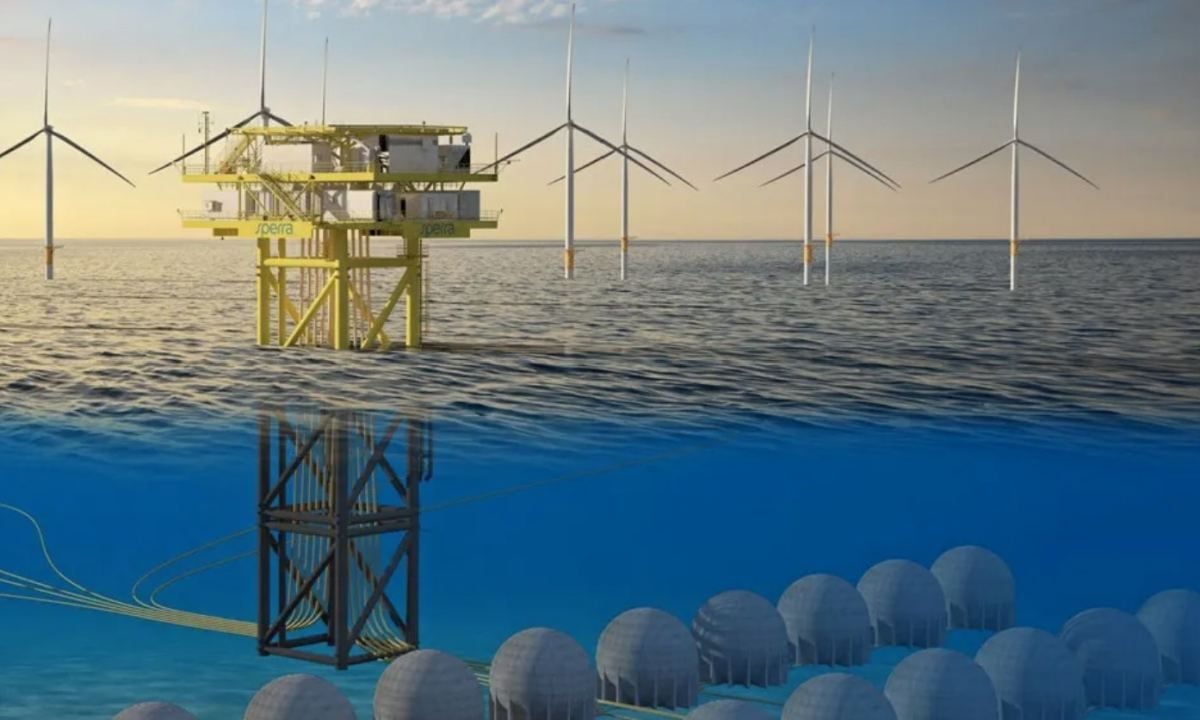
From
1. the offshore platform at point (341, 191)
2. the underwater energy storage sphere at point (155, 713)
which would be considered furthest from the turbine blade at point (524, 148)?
the underwater energy storage sphere at point (155, 713)

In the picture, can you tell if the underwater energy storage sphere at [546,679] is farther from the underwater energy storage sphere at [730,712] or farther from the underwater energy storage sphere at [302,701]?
the underwater energy storage sphere at [730,712]

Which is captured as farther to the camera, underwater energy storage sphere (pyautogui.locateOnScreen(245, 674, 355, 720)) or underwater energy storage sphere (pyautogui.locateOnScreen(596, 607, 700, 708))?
underwater energy storage sphere (pyautogui.locateOnScreen(596, 607, 700, 708))

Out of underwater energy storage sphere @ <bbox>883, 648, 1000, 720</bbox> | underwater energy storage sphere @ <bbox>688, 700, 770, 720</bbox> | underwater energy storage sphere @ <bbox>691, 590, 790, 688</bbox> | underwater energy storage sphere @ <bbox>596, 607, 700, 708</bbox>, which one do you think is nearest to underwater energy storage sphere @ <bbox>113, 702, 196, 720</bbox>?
underwater energy storage sphere @ <bbox>688, 700, 770, 720</bbox>

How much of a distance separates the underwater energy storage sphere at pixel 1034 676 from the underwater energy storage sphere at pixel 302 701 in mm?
16344

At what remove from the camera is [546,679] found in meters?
41.0

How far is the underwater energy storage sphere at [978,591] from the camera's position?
5516cm

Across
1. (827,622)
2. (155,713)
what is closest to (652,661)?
(827,622)

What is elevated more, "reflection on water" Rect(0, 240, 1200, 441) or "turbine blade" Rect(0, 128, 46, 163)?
"turbine blade" Rect(0, 128, 46, 163)

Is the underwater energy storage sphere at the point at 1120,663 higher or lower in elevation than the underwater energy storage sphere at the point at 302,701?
lower

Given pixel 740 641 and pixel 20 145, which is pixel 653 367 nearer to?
pixel 20 145

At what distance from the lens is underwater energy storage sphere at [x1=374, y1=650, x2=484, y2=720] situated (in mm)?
38938

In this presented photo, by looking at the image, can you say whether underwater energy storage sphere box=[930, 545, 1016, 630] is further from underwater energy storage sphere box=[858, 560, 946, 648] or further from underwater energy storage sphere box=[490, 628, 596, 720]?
underwater energy storage sphere box=[490, 628, 596, 720]

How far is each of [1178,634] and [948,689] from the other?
12.0 m

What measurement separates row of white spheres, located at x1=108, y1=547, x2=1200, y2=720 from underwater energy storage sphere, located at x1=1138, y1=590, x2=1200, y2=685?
40mm
